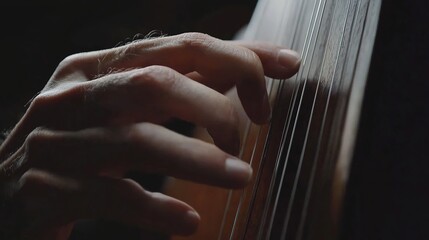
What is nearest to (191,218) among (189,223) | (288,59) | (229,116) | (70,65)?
(189,223)

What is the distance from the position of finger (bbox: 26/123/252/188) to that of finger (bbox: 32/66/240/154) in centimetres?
2

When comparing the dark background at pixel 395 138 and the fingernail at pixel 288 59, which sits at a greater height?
the fingernail at pixel 288 59

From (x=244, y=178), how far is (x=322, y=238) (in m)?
0.13

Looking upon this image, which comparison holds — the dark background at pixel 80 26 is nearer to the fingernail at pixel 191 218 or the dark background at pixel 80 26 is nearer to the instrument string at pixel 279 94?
the instrument string at pixel 279 94

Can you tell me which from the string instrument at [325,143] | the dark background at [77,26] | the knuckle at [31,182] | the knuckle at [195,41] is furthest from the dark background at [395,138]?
the dark background at [77,26]

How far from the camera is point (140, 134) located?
1.59 feet

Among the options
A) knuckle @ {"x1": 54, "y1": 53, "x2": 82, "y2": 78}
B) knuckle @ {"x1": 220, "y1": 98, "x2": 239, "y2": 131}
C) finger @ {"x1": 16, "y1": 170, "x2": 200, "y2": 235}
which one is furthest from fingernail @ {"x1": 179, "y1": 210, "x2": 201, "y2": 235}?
knuckle @ {"x1": 54, "y1": 53, "x2": 82, "y2": 78}

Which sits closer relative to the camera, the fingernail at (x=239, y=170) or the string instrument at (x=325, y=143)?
the string instrument at (x=325, y=143)

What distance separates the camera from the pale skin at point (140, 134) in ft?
1.57

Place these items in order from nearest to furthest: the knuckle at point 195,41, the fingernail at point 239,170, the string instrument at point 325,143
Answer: the string instrument at point 325,143, the fingernail at point 239,170, the knuckle at point 195,41

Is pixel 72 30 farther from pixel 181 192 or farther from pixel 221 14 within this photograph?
pixel 181 192

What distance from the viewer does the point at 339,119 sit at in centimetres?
37

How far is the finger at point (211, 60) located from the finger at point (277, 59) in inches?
1.1

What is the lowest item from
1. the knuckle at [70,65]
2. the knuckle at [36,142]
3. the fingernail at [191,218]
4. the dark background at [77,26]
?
the fingernail at [191,218]
